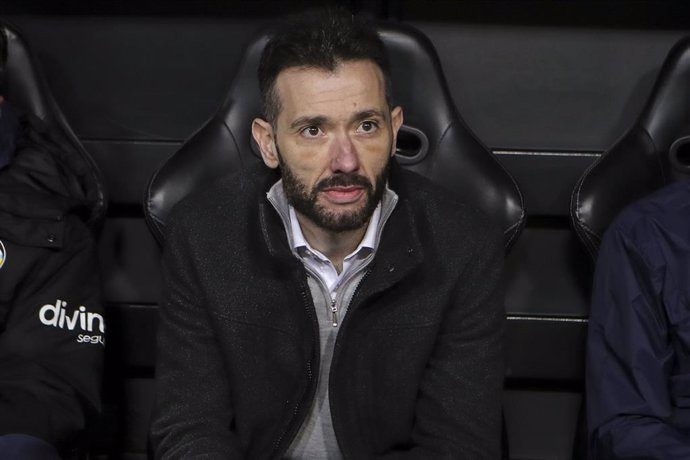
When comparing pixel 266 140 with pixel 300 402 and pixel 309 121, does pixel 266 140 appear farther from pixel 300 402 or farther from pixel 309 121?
pixel 300 402

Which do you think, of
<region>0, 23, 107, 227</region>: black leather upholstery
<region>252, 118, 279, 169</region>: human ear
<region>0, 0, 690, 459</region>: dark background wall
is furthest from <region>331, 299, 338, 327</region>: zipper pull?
<region>0, 0, 690, 459</region>: dark background wall

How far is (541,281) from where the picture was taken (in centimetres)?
229

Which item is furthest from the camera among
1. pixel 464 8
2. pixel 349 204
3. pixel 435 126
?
pixel 464 8

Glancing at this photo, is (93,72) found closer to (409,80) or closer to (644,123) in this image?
(409,80)

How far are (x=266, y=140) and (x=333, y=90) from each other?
17 cm

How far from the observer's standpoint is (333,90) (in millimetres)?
1601

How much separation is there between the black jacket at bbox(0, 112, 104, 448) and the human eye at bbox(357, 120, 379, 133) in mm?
539

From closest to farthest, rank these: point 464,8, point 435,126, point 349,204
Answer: point 349,204, point 435,126, point 464,8

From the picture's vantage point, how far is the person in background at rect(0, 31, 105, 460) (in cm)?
171

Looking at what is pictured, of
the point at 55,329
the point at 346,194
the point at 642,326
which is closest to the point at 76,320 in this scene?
the point at 55,329

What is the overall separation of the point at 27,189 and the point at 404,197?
630mm

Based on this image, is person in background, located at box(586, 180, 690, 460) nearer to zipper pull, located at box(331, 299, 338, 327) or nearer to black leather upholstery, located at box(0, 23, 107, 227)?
zipper pull, located at box(331, 299, 338, 327)

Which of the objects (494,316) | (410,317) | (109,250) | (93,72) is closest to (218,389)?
(410,317)

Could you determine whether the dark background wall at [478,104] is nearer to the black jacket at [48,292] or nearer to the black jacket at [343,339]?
the black jacket at [48,292]
